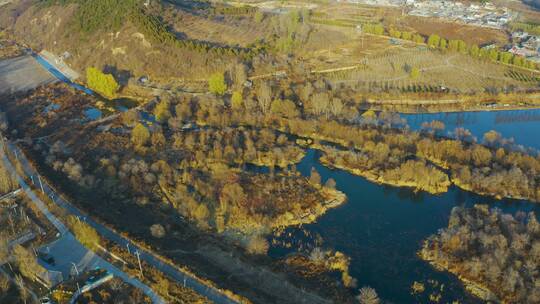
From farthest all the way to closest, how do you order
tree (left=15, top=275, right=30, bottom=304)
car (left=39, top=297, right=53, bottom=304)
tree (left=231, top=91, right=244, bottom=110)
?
1. tree (left=231, top=91, right=244, bottom=110)
2. tree (left=15, top=275, right=30, bottom=304)
3. car (left=39, top=297, right=53, bottom=304)

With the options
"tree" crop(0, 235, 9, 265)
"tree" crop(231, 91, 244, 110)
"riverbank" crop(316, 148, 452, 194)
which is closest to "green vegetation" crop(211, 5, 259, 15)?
"tree" crop(231, 91, 244, 110)

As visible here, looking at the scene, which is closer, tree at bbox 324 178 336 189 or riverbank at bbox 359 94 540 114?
tree at bbox 324 178 336 189

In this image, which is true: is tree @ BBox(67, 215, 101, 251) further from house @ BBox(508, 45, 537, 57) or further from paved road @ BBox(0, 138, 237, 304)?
house @ BBox(508, 45, 537, 57)

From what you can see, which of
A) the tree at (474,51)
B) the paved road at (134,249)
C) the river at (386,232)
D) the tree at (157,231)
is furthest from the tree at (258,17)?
the tree at (157,231)

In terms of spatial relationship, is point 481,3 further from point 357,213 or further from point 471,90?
point 357,213

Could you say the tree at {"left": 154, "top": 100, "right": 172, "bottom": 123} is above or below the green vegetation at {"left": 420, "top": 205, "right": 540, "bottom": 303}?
above

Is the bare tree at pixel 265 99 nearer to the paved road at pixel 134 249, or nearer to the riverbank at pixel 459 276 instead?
the paved road at pixel 134 249
